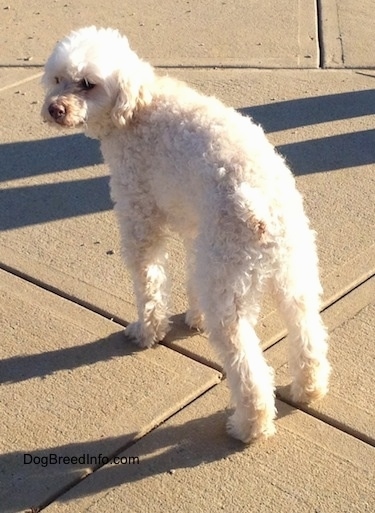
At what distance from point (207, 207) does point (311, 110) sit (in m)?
3.19

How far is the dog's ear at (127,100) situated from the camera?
393cm

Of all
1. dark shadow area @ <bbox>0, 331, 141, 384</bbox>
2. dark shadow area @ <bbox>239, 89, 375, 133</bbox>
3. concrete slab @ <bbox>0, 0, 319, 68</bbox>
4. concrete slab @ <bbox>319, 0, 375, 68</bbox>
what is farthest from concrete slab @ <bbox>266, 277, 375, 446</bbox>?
concrete slab @ <bbox>0, 0, 319, 68</bbox>

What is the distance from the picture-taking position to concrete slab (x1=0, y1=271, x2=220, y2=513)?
12.1 feet

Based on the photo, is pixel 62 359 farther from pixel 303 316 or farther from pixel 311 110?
pixel 311 110

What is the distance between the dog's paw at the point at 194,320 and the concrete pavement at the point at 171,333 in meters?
0.05

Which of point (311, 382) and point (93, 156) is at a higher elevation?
point (93, 156)

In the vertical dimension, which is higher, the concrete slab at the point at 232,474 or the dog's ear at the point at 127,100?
the dog's ear at the point at 127,100

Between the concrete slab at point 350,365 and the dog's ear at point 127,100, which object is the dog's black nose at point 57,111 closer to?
the dog's ear at point 127,100

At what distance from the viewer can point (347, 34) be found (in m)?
7.72

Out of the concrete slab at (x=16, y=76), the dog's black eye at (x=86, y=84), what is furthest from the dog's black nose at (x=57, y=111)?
the concrete slab at (x=16, y=76)

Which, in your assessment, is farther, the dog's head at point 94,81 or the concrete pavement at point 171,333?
the dog's head at point 94,81

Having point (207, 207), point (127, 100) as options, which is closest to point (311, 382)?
point (207, 207)

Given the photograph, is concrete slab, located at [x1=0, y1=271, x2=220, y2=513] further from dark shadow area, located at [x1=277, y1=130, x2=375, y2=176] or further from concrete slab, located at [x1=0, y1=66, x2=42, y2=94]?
concrete slab, located at [x1=0, y1=66, x2=42, y2=94]

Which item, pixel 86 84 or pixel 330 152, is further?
pixel 330 152
